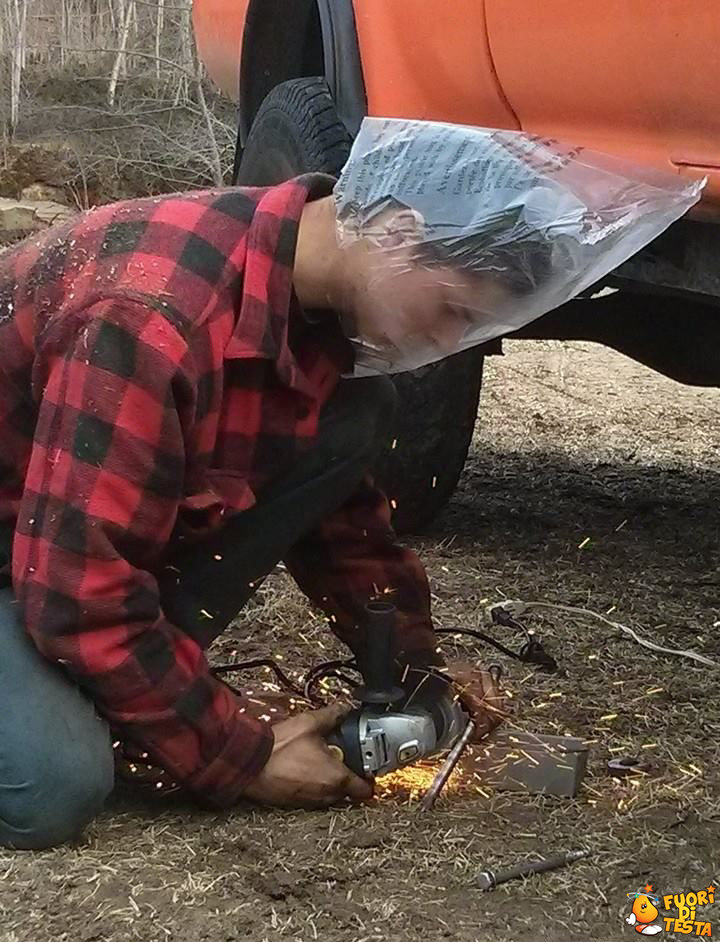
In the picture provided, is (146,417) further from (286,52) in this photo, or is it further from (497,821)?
(286,52)

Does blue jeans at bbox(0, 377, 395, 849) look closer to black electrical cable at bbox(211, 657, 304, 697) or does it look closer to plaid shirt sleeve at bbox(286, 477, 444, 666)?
plaid shirt sleeve at bbox(286, 477, 444, 666)

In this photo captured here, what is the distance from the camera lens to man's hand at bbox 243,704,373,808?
2156 millimetres

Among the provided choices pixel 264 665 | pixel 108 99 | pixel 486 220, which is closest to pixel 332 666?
pixel 264 665

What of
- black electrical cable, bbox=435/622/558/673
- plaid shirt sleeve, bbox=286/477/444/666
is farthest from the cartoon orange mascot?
black electrical cable, bbox=435/622/558/673

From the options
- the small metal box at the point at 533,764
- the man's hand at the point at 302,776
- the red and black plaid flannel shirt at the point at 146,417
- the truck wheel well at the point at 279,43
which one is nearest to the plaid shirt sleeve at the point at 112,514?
the red and black plaid flannel shirt at the point at 146,417

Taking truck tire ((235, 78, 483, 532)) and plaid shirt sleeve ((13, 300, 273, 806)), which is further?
truck tire ((235, 78, 483, 532))

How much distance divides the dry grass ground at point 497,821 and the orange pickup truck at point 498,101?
47 centimetres

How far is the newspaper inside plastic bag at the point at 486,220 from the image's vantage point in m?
1.85

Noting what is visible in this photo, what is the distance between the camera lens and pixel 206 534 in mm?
2176

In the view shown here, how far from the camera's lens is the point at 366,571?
2.47m

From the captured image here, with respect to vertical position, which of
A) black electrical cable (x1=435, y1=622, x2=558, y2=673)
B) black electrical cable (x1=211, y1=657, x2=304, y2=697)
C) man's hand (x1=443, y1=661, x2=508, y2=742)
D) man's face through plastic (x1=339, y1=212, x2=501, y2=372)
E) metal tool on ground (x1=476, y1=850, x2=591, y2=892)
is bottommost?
black electrical cable (x1=435, y1=622, x2=558, y2=673)

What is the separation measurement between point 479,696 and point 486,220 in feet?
3.51

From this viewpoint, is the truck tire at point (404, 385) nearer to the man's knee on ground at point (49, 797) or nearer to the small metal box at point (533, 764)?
the small metal box at point (533, 764)

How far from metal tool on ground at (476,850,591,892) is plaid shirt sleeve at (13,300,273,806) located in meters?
0.48
